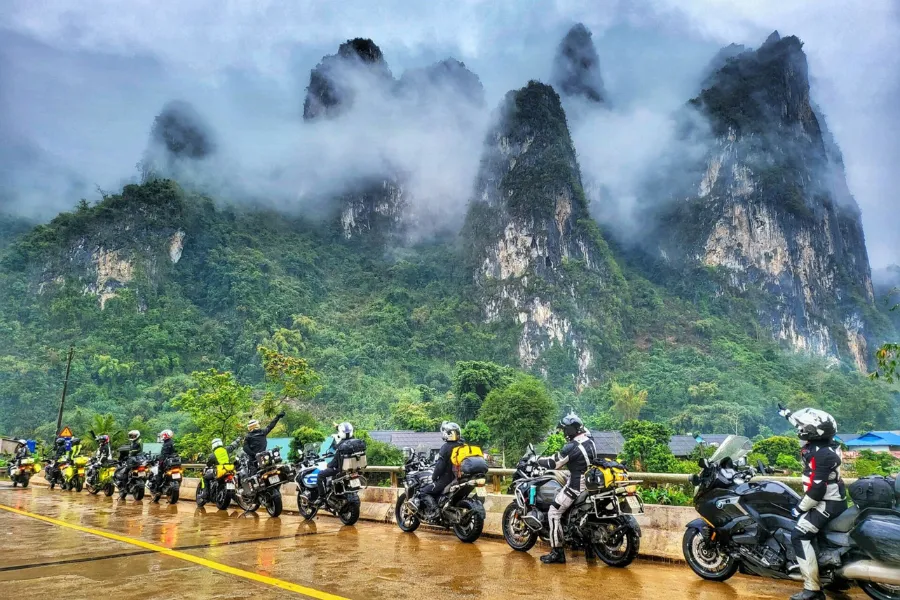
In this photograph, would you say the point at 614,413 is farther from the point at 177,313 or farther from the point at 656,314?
the point at 177,313

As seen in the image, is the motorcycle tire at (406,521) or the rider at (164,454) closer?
the motorcycle tire at (406,521)

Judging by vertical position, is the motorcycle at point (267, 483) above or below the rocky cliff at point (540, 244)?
below

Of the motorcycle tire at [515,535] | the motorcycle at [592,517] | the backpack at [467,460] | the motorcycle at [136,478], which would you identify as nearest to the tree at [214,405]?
the motorcycle at [136,478]

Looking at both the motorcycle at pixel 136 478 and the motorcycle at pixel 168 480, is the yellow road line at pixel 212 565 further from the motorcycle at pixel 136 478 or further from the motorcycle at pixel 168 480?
the motorcycle at pixel 136 478

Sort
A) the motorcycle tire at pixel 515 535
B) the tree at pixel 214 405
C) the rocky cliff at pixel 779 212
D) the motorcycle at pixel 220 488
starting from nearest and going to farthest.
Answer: the motorcycle tire at pixel 515 535
the motorcycle at pixel 220 488
the tree at pixel 214 405
the rocky cliff at pixel 779 212

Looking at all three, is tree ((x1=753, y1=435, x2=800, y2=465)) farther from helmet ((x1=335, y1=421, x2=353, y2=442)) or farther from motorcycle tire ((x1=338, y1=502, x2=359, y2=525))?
motorcycle tire ((x1=338, y1=502, x2=359, y2=525))

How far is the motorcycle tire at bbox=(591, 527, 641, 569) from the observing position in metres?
5.36

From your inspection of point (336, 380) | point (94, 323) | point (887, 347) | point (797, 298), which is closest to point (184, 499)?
point (887, 347)

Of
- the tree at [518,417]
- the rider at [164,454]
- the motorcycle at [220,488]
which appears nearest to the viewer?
the motorcycle at [220,488]

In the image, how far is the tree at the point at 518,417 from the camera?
2296 inches

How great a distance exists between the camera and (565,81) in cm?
15888

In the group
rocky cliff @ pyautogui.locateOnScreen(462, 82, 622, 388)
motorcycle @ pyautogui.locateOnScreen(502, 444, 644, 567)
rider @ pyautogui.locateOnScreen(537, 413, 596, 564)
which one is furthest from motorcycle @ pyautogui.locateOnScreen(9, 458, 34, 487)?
rocky cliff @ pyautogui.locateOnScreen(462, 82, 622, 388)

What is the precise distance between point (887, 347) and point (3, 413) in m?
80.8

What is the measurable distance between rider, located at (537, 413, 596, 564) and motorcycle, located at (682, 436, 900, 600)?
0.97 m
